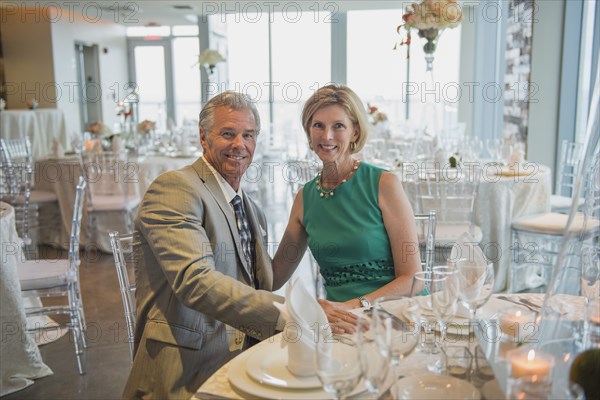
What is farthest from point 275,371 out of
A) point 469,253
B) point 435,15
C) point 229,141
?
point 435,15

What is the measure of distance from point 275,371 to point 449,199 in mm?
3294

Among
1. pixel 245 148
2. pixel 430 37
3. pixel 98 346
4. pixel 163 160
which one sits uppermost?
pixel 430 37

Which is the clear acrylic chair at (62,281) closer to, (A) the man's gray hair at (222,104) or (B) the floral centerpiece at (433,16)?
(A) the man's gray hair at (222,104)

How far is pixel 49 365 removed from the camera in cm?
353

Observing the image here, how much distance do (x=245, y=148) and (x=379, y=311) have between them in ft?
3.24

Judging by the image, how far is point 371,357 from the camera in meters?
1.10

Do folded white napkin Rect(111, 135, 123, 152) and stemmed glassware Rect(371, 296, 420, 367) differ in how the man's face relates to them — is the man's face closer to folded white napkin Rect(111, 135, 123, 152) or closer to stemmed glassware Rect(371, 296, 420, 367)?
stemmed glassware Rect(371, 296, 420, 367)

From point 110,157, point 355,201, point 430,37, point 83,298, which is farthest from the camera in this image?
point 110,157

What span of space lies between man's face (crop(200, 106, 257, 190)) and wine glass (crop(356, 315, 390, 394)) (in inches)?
39.4

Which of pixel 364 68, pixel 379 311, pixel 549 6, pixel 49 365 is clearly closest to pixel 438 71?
pixel 364 68

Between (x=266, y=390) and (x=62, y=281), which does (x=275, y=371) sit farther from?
(x=62, y=281)

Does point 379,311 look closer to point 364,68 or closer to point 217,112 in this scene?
point 217,112

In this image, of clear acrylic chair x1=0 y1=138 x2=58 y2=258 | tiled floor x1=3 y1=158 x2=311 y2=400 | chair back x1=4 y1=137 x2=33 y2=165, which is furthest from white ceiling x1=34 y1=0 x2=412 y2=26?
tiled floor x1=3 y1=158 x2=311 y2=400

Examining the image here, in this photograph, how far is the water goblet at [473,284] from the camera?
144 cm
